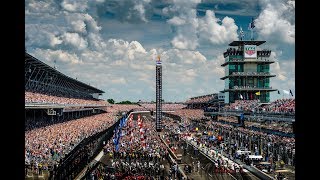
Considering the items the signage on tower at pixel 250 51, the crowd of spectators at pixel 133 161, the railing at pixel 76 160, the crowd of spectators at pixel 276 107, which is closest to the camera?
the railing at pixel 76 160

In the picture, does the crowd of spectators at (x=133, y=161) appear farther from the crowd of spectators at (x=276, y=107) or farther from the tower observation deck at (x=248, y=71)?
the tower observation deck at (x=248, y=71)

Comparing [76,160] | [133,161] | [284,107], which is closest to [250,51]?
[284,107]

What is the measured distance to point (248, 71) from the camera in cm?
11862

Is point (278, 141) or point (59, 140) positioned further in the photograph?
point (278, 141)

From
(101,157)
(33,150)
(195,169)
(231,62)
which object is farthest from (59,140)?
(231,62)

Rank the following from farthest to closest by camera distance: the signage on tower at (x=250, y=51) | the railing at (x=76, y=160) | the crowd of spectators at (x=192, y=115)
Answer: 1. the signage on tower at (x=250, y=51)
2. the crowd of spectators at (x=192, y=115)
3. the railing at (x=76, y=160)

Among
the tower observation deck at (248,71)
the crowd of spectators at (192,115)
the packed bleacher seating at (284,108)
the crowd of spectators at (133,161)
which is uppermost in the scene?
the tower observation deck at (248,71)

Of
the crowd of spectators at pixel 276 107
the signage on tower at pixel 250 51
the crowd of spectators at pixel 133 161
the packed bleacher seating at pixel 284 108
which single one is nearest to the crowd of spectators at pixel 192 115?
the crowd of spectators at pixel 276 107

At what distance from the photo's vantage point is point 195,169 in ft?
116

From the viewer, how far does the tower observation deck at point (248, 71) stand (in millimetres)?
117750

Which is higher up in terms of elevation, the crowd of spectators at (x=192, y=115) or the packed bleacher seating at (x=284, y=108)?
the packed bleacher seating at (x=284, y=108)

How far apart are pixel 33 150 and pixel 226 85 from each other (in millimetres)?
Answer: 95071

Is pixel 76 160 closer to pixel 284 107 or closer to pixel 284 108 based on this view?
pixel 284 108
